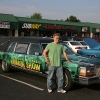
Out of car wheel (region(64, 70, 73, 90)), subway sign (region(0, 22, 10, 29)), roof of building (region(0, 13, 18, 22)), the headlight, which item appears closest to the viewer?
the headlight

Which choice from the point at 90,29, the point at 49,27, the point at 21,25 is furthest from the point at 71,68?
the point at 90,29

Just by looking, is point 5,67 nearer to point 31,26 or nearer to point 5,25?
point 5,25

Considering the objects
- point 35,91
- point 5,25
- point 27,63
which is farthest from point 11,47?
point 5,25

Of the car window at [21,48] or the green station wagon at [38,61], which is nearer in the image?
the green station wagon at [38,61]

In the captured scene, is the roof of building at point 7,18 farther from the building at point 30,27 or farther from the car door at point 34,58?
the car door at point 34,58

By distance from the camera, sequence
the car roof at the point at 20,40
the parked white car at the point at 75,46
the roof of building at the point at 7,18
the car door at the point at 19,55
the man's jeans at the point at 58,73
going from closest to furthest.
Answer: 1. the man's jeans at the point at 58,73
2. the car roof at the point at 20,40
3. the car door at the point at 19,55
4. the parked white car at the point at 75,46
5. the roof of building at the point at 7,18

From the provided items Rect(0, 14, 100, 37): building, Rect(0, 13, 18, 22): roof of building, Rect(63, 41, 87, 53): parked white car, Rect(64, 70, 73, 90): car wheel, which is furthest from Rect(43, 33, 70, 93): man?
Rect(0, 13, 18, 22): roof of building

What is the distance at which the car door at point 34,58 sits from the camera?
6762 millimetres

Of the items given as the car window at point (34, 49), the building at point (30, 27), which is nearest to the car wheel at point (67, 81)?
the car window at point (34, 49)

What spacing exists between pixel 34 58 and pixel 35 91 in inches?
53.1

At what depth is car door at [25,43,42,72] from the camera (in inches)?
266

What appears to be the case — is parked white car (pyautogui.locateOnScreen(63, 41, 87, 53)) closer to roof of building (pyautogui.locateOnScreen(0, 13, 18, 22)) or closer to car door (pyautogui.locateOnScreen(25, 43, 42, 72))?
car door (pyautogui.locateOnScreen(25, 43, 42, 72))

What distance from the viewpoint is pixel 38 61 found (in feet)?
22.2

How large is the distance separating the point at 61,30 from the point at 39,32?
4389mm
